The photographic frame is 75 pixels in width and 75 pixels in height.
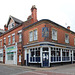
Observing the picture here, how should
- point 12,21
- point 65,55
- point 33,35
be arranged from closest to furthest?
point 33,35 → point 65,55 → point 12,21

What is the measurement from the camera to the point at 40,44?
58.2 feet

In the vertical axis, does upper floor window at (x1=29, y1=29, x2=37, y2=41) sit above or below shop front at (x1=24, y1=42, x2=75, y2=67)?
above

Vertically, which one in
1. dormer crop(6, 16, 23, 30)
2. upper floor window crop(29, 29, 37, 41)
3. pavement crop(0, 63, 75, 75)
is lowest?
pavement crop(0, 63, 75, 75)

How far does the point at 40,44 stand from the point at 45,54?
175 centimetres

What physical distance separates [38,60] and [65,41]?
8.03 m

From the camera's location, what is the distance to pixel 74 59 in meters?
25.3

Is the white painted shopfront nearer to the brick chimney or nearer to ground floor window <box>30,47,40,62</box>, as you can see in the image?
ground floor window <box>30,47,40,62</box>

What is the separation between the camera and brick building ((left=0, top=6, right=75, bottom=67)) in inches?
703

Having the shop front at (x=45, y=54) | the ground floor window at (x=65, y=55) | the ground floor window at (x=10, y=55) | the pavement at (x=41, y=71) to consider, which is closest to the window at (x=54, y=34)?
the shop front at (x=45, y=54)

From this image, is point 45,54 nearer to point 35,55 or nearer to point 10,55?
point 35,55

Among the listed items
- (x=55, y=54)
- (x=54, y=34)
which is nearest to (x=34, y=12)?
(x=54, y=34)

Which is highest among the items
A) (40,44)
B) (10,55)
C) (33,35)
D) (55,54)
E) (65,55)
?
(33,35)

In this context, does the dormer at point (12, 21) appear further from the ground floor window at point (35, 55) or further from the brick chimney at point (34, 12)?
the ground floor window at point (35, 55)

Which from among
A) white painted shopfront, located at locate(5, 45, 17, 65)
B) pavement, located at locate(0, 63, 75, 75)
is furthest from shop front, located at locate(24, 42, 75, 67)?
white painted shopfront, located at locate(5, 45, 17, 65)
